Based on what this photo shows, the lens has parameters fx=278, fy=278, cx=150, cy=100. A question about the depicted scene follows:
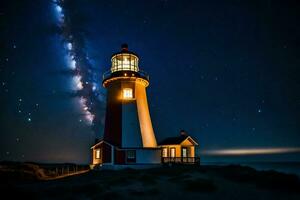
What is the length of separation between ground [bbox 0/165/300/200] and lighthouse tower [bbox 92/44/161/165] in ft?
13.9

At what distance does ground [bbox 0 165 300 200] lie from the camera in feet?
52.6

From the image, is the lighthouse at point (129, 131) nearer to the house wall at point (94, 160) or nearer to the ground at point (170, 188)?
the house wall at point (94, 160)

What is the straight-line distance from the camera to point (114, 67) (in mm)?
30969

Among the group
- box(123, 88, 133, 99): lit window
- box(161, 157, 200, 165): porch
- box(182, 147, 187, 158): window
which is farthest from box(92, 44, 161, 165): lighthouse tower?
box(182, 147, 187, 158): window

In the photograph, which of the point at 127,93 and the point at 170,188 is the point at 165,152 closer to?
the point at 127,93

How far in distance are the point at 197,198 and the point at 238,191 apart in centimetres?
349

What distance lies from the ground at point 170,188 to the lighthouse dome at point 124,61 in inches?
470

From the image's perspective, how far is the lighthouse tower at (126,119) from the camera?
28047 millimetres

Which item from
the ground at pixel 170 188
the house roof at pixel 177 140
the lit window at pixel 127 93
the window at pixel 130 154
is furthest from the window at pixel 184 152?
the lit window at pixel 127 93

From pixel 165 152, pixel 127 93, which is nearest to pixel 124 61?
pixel 127 93

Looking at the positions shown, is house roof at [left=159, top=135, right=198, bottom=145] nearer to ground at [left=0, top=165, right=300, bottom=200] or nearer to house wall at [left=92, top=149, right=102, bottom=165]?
ground at [left=0, top=165, right=300, bottom=200]

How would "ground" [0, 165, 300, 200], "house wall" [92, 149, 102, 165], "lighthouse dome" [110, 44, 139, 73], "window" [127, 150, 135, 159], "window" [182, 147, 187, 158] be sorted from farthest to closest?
"window" [182, 147, 187, 158], "lighthouse dome" [110, 44, 139, 73], "house wall" [92, 149, 102, 165], "window" [127, 150, 135, 159], "ground" [0, 165, 300, 200]

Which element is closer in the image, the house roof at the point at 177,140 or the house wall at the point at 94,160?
the house wall at the point at 94,160

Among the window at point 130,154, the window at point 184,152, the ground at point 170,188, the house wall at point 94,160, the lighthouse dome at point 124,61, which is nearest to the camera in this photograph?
the ground at point 170,188
